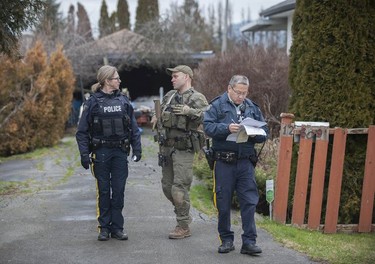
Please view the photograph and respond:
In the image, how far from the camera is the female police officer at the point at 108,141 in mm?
6469

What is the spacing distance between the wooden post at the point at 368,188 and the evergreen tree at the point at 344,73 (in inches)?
7.2

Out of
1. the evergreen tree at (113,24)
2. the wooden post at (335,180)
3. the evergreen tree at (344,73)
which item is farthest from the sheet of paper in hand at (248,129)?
the evergreen tree at (113,24)

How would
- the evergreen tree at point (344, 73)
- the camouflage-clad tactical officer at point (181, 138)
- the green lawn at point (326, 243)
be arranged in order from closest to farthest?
the green lawn at point (326, 243)
the camouflage-clad tactical officer at point (181, 138)
the evergreen tree at point (344, 73)

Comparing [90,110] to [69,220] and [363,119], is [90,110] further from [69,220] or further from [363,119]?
[363,119]

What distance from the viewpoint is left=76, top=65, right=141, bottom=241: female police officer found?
6.47 m

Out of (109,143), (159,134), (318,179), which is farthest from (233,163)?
(318,179)

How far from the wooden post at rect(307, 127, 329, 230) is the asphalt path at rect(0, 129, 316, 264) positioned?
2.80ft

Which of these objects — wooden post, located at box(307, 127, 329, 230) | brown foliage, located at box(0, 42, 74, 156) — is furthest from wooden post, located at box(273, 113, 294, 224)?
brown foliage, located at box(0, 42, 74, 156)

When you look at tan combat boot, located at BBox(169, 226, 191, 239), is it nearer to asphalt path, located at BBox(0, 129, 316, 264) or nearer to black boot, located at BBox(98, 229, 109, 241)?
asphalt path, located at BBox(0, 129, 316, 264)

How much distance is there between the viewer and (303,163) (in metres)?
7.39

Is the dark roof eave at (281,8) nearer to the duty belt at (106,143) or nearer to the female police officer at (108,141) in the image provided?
the female police officer at (108,141)

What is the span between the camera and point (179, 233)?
6664mm

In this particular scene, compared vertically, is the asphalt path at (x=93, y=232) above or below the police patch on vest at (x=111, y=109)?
below

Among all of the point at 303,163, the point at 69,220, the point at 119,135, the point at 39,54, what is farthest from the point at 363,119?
the point at 39,54
